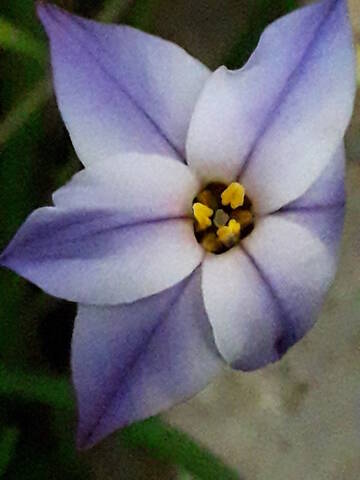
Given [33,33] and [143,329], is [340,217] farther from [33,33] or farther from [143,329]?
[33,33]

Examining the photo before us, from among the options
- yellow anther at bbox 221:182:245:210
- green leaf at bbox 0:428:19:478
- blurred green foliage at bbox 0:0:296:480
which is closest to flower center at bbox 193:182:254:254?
yellow anther at bbox 221:182:245:210

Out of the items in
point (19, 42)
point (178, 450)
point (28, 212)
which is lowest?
point (178, 450)

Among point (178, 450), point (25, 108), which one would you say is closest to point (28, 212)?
point (25, 108)

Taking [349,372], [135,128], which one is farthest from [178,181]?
[349,372]

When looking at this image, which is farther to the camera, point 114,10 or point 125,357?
point 114,10

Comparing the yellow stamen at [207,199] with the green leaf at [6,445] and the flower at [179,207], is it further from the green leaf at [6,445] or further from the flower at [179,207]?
the green leaf at [6,445]

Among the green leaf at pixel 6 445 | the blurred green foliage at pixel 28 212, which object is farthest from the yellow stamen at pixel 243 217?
the green leaf at pixel 6 445

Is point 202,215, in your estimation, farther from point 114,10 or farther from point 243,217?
point 114,10
